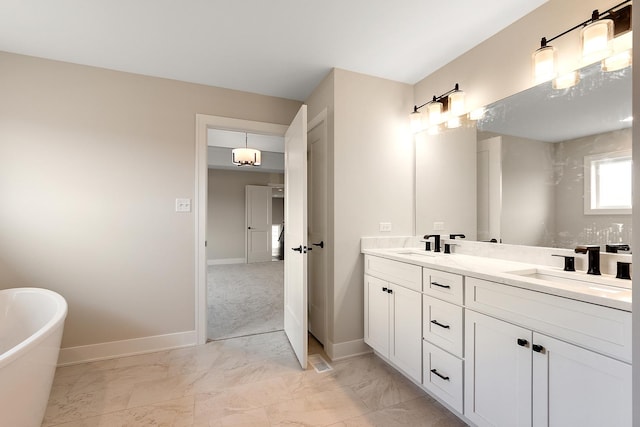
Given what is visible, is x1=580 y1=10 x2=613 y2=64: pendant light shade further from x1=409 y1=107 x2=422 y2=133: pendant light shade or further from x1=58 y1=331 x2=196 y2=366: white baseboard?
x1=58 y1=331 x2=196 y2=366: white baseboard

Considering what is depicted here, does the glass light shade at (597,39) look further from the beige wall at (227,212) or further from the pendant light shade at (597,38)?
the beige wall at (227,212)

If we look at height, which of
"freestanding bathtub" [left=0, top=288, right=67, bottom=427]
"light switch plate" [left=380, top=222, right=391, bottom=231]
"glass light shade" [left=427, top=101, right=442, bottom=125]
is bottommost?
"freestanding bathtub" [left=0, top=288, right=67, bottom=427]

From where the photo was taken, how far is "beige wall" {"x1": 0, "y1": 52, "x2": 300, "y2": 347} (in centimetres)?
215

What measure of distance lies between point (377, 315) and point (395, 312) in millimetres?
242

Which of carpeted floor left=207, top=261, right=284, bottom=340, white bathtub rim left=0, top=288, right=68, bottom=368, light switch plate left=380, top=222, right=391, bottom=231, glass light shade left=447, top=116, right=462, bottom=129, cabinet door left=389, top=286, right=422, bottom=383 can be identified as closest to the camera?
white bathtub rim left=0, top=288, right=68, bottom=368

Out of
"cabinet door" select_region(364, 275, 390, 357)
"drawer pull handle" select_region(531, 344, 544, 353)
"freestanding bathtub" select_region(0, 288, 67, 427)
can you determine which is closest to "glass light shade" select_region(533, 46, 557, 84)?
"drawer pull handle" select_region(531, 344, 544, 353)

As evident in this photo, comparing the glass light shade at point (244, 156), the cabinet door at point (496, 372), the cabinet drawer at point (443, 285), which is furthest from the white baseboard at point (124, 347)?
the glass light shade at point (244, 156)

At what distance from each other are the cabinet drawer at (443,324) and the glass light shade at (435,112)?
4.69 ft

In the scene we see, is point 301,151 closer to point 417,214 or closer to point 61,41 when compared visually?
point 417,214

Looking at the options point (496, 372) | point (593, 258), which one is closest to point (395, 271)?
point (496, 372)

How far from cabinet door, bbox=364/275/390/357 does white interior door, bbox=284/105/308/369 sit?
54 cm

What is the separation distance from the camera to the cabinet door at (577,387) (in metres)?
0.93

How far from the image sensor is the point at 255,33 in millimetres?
1920

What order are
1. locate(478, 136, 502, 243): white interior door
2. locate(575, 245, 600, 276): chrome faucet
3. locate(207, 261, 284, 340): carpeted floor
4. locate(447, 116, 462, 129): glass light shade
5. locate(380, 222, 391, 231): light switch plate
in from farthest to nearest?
locate(207, 261, 284, 340): carpeted floor
locate(380, 222, 391, 231): light switch plate
locate(447, 116, 462, 129): glass light shade
locate(478, 136, 502, 243): white interior door
locate(575, 245, 600, 276): chrome faucet
